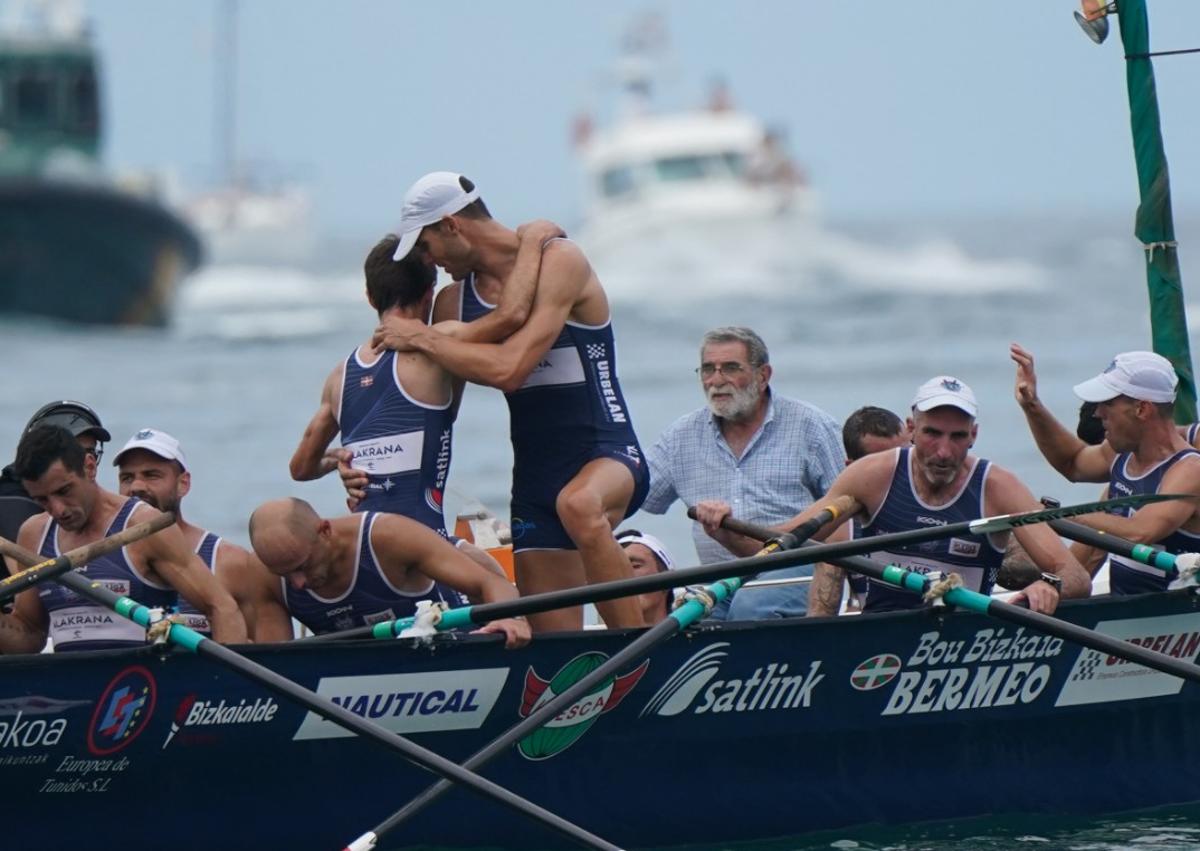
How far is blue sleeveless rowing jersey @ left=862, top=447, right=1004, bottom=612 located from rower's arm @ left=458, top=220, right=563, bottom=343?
1.41 meters

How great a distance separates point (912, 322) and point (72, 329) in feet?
48.5

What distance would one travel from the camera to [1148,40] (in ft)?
29.2

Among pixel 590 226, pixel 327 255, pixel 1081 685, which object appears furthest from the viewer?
pixel 327 255

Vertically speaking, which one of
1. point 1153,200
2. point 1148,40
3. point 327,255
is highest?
point 1148,40

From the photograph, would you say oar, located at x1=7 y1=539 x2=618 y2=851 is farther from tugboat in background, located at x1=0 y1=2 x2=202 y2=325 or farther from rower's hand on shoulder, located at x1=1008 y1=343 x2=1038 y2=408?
tugboat in background, located at x1=0 y1=2 x2=202 y2=325

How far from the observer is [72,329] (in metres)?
32.6

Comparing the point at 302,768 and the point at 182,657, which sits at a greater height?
the point at 182,657

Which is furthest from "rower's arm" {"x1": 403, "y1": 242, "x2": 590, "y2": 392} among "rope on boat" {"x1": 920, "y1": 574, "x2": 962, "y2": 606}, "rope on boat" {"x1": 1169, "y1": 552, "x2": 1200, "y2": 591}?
"rope on boat" {"x1": 1169, "y1": 552, "x2": 1200, "y2": 591}

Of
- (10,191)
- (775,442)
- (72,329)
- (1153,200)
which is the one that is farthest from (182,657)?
(72,329)

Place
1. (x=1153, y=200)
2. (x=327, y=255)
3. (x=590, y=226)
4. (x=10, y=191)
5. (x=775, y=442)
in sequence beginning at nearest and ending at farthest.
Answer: (x=775, y=442) < (x=1153, y=200) < (x=10, y=191) < (x=590, y=226) < (x=327, y=255)

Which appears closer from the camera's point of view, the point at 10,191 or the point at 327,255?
the point at 10,191

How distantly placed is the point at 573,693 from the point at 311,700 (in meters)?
0.81

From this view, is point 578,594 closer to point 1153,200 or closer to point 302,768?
point 302,768

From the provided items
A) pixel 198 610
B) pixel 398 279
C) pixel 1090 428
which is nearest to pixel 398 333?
pixel 398 279
